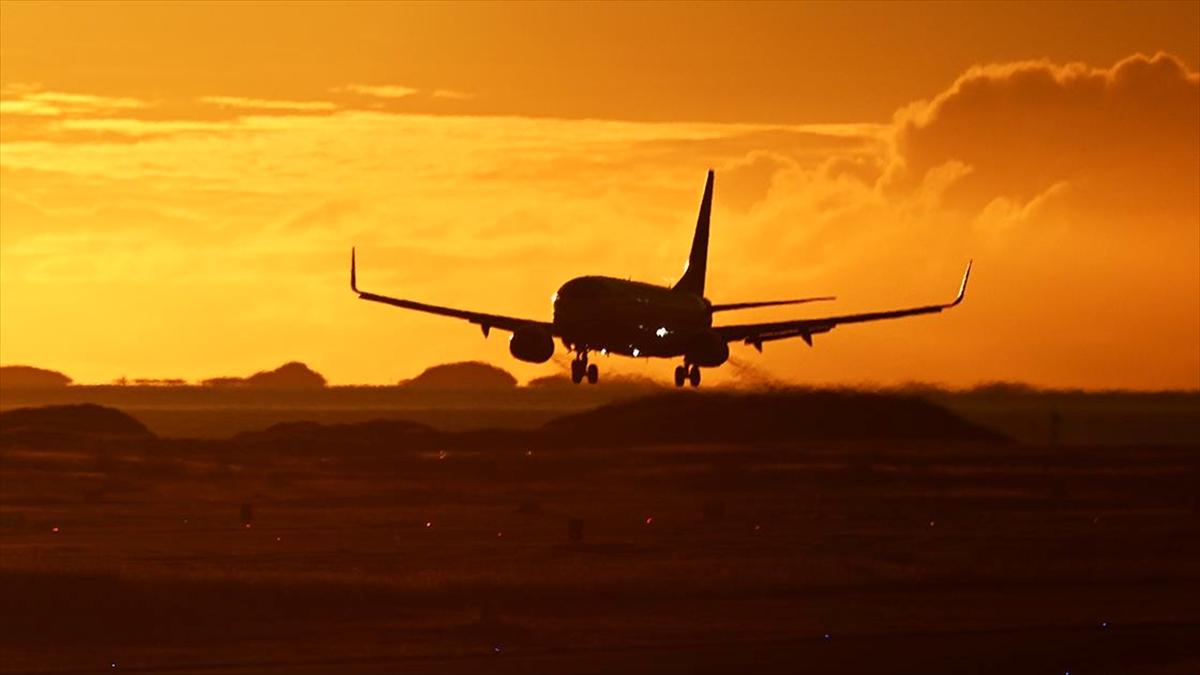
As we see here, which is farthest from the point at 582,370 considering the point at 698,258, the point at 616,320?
the point at 698,258

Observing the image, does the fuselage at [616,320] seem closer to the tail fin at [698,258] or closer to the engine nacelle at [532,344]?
the engine nacelle at [532,344]

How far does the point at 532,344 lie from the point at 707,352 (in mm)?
9349

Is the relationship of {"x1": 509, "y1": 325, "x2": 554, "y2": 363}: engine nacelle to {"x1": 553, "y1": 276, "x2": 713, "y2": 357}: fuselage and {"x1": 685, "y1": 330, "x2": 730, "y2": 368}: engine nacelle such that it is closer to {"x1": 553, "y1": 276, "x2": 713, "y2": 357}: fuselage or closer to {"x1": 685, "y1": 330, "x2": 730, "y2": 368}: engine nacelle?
{"x1": 553, "y1": 276, "x2": 713, "y2": 357}: fuselage

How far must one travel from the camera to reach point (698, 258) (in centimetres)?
14638

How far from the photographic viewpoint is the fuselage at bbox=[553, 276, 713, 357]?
104 m

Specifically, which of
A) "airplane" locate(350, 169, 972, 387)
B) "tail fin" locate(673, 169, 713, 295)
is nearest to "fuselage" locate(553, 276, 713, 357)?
"airplane" locate(350, 169, 972, 387)

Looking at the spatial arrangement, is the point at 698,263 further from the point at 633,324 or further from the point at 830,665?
the point at 830,665

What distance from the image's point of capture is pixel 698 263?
146m

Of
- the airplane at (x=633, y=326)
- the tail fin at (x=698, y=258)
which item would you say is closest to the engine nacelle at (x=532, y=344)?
the airplane at (x=633, y=326)

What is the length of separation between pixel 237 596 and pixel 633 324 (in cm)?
2502

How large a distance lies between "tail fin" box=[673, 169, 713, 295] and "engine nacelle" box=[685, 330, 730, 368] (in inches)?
1180

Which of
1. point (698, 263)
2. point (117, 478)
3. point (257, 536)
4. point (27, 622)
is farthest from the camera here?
point (117, 478)

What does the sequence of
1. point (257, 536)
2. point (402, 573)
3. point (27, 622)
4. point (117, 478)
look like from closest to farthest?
point (27, 622) → point (402, 573) → point (257, 536) → point (117, 478)

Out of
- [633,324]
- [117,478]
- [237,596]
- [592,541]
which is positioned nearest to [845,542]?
[592,541]
